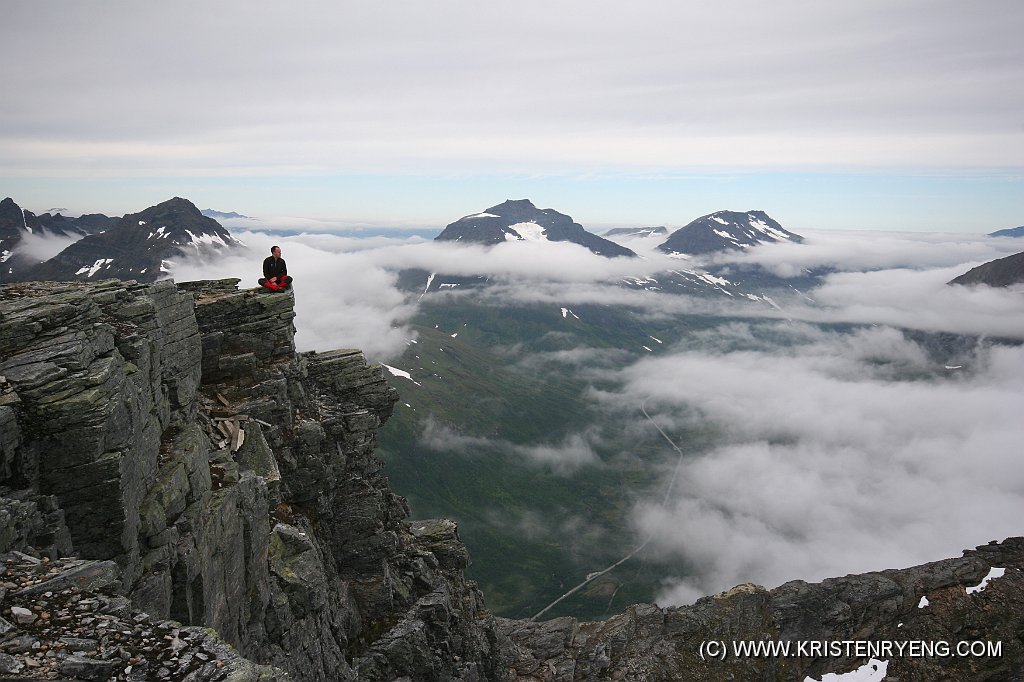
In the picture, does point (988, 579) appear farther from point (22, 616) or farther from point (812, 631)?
point (22, 616)

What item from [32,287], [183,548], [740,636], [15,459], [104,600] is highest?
[32,287]

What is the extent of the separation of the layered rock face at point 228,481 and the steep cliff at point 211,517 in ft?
0.29

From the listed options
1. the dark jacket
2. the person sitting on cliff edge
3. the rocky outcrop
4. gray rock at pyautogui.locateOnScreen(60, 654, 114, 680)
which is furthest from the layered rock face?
the rocky outcrop

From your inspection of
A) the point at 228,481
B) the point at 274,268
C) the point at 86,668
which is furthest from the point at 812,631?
the point at 86,668

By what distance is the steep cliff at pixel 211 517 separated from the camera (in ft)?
52.0

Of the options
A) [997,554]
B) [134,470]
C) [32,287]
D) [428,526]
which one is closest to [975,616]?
[997,554]

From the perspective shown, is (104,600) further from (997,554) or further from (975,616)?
(997,554)

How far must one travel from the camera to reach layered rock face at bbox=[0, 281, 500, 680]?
19219 mm

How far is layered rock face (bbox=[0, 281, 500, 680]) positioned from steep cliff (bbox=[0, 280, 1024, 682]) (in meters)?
0.09

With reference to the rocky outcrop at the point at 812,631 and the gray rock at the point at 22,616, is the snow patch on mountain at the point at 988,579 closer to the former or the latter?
the rocky outcrop at the point at 812,631

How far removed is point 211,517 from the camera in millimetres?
25062

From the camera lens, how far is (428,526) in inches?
2208

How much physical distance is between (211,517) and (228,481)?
128 inches

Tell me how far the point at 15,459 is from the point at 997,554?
12507 cm
